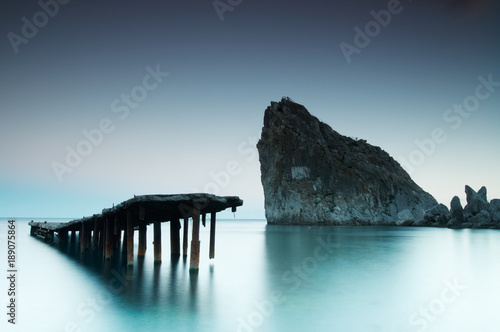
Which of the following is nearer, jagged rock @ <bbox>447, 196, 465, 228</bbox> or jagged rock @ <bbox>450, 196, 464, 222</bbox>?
jagged rock @ <bbox>447, 196, 465, 228</bbox>

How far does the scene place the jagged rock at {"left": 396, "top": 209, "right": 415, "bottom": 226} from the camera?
8841cm

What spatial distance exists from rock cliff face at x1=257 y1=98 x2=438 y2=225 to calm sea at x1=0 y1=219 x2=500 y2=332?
217 ft

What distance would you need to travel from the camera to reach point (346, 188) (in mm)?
93312

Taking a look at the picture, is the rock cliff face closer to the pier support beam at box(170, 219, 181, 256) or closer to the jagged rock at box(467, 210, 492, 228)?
the jagged rock at box(467, 210, 492, 228)

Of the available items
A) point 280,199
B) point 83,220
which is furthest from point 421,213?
point 83,220

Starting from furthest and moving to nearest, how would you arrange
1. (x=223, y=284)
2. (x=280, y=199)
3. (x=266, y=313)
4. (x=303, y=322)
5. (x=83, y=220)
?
(x=280, y=199)
(x=83, y=220)
(x=223, y=284)
(x=266, y=313)
(x=303, y=322)

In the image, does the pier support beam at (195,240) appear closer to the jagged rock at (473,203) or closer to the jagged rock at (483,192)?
the jagged rock at (473,203)

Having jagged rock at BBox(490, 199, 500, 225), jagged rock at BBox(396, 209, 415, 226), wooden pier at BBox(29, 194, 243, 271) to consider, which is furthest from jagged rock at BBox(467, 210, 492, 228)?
wooden pier at BBox(29, 194, 243, 271)

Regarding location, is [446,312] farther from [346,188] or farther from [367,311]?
[346,188]

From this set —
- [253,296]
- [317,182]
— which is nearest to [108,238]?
[253,296]

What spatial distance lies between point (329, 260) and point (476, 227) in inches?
2329

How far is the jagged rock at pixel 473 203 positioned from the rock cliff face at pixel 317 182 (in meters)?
11.5

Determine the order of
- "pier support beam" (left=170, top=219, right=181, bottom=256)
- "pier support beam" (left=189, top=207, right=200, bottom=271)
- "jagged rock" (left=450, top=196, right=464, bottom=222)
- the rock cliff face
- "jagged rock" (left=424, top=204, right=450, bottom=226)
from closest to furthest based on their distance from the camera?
"pier support beam" (left=189, top=207, right=200, bottom=271), "pier support beam" (left=170, top=219, right=181, bottom=256), "jagged rock" (left=450, top=196, right=464, bottom=222), "jagged rock" (left=424, top=204, right=450, bottom=226), the rock cliff face

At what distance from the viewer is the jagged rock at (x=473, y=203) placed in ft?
245
